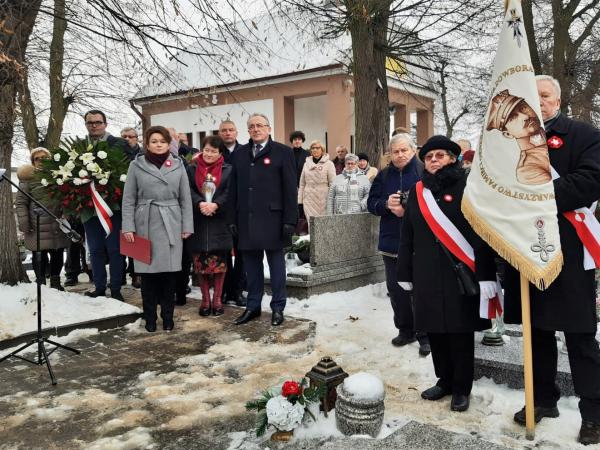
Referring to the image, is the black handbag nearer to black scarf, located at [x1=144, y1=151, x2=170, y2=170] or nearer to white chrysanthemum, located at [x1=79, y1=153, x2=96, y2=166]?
black scarf, located at [x1=144, y1=151, x2=170, y2=170]

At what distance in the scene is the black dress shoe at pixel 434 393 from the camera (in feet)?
12.2

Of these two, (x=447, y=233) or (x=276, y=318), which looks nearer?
(x=447, y=233)

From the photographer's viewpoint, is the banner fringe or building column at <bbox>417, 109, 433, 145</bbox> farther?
building column at <bbox>417, 109, 433, 145</bbox>

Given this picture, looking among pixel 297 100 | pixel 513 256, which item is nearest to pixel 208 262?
pixel 513 256

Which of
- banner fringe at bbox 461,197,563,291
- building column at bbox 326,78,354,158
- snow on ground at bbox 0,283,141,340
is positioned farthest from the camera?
building column at bbox 326,78,354,158

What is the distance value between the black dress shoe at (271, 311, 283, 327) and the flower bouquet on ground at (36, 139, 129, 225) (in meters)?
2.29

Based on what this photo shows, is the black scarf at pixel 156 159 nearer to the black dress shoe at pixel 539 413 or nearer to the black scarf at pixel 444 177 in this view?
the black scarf at pixel 444 177

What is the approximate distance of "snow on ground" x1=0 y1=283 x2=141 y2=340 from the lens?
5.41m

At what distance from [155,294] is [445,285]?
329cm

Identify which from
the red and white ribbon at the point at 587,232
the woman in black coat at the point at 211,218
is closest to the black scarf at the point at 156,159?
the woman in black coat at the point at 211,218

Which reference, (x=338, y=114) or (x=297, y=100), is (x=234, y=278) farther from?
(x=297, y=100)

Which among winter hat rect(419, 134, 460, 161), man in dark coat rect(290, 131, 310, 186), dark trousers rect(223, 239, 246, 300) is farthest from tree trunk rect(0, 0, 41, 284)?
man in dark coat rect(290, 131, 310, 186)

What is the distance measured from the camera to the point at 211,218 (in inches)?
240

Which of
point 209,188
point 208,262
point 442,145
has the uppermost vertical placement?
point 442,145
